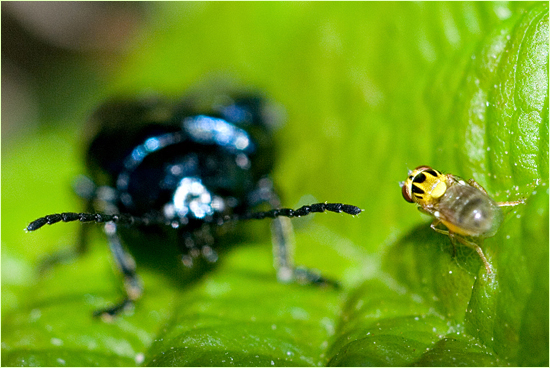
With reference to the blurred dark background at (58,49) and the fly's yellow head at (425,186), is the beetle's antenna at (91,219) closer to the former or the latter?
the fly's yellow head at (425,186)

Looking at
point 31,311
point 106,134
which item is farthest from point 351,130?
point 31,311

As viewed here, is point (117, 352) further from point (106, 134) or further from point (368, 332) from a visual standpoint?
point (106, 134)

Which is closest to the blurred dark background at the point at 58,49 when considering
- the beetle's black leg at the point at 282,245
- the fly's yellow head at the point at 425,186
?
the beetle's black leg at the point at 282,245

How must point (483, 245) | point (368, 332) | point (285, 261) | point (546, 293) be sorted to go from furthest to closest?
1. point (285, 261)
2. point (368, 332)
3. point (483, 245)
4. point (546, 293)

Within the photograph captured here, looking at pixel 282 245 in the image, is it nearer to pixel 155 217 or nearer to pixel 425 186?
pixel 155 217

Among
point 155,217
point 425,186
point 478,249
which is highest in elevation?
point 155,217

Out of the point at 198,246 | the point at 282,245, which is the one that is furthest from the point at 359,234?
the point at 198,246

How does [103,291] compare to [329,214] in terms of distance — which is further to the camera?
[329,214]
